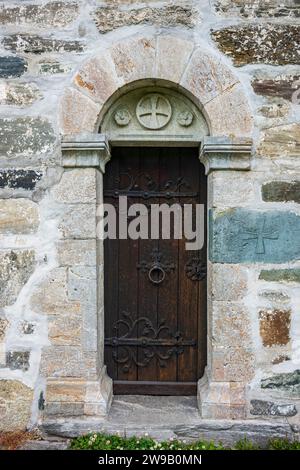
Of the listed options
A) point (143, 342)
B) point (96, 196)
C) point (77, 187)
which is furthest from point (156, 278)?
point (77, 187)

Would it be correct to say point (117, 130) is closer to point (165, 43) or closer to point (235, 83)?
point (165, 43)

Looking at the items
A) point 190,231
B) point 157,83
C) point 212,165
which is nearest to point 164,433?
point 190,231

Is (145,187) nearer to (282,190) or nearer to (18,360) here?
(282,190)

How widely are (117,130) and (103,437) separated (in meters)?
1.97

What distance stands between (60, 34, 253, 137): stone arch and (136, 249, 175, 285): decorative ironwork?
94 cm

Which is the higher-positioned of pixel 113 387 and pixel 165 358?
pixel 165 358

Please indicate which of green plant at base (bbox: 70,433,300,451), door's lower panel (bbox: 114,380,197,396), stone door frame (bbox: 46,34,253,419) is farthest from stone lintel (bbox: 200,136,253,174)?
green plant at base (bbox: 70,433,300,451)

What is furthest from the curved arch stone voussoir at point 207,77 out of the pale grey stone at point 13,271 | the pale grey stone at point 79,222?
the pale grey stone at point 13,271

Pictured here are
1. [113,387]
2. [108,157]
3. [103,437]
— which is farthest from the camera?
[113,387]

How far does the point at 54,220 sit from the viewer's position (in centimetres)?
270

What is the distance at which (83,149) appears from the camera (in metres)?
2.65

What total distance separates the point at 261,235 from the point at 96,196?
108 cm

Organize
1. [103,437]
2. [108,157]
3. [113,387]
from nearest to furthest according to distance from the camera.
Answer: [103,437] < [108,157] < [113,387]

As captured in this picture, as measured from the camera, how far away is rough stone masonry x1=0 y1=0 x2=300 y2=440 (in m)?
2.65
